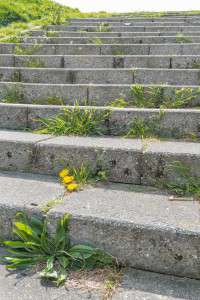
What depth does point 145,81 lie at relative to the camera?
4027 mm

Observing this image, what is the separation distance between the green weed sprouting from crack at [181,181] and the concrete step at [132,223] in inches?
4.3

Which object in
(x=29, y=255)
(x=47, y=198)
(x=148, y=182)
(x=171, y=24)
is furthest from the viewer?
(x=171, y=24)

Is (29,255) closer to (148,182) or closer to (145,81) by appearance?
(148,182)

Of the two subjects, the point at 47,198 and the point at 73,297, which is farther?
the point at 47,198

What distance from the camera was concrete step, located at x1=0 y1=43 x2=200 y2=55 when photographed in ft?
16.9

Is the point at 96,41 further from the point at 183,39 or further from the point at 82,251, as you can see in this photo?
the point at 82,251

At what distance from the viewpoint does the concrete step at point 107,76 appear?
392cm

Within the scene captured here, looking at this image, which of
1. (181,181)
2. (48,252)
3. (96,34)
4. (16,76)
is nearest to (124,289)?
(48,252)

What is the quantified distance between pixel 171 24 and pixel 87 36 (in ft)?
6.33

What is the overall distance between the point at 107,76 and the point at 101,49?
139 cm

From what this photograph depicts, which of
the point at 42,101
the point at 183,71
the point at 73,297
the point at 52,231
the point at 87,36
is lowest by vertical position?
the point at 73,297

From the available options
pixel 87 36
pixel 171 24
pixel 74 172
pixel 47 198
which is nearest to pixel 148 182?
pixel 74 172

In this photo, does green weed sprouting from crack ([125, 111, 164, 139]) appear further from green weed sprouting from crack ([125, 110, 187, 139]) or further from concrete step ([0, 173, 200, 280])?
concrete step ([0, 173, 200, 280])

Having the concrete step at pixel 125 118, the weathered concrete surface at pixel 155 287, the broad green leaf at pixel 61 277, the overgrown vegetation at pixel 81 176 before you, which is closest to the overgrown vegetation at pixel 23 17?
the concrete step at pixel 125 118
